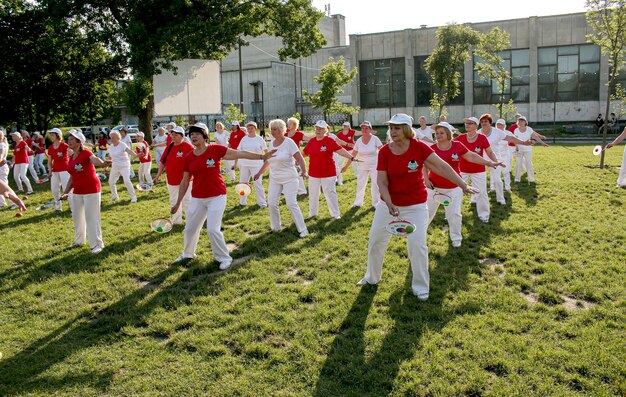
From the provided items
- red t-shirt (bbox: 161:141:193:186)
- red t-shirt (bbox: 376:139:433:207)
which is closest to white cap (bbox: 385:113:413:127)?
red t-shirt (bbox: 376:139:433:207)

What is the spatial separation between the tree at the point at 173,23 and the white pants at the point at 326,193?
45.3ft

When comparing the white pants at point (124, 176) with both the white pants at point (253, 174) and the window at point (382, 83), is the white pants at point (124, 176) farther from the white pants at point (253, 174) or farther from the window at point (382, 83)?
the window at point (382, 83)

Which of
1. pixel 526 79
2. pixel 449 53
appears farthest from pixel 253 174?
pixel 526 79

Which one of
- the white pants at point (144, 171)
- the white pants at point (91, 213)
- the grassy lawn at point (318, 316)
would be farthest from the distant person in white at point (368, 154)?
the white pants at point (144, 171)

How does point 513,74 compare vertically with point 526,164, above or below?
above

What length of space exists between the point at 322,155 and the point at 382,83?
43.4 meters

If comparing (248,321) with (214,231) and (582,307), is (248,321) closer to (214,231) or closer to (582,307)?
(214,231)

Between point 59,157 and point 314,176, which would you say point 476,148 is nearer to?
point 314,176

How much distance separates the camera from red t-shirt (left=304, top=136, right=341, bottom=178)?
10930mm

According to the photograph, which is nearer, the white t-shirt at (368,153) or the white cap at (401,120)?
the white cap at (401,120)

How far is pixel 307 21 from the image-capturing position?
2767 centimetres

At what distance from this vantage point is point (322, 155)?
1097 centimetres

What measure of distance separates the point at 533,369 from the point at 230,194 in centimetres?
1141

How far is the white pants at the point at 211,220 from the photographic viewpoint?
A: 7871mm
